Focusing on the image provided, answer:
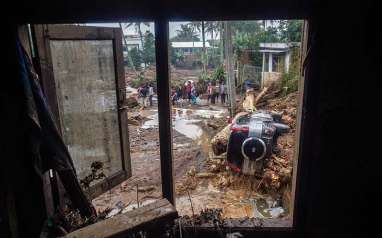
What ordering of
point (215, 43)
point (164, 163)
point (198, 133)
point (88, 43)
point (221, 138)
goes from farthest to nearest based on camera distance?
point (215, 43) → point (198, 133) → point (221, 138) → point (88, 43) → point (164, 163)

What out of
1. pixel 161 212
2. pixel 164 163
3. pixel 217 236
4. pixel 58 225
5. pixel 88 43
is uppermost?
pixel 88 43

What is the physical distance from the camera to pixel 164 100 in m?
2.05

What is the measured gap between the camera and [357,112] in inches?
73.2

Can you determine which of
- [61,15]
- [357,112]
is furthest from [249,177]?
[61,15]

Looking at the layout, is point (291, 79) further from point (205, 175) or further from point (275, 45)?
point (205, 175)

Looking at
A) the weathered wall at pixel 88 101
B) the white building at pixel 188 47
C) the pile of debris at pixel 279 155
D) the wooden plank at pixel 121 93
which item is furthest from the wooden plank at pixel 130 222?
the white building at pixel 188 47

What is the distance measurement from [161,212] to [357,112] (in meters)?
1.58

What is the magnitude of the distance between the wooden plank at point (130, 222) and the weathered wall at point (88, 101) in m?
1.22

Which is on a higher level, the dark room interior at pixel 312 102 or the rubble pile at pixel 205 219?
the dark room interior at pixel 312 102

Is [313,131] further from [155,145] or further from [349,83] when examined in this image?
[155,145]

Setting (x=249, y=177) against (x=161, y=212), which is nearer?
(x=161, y=212)

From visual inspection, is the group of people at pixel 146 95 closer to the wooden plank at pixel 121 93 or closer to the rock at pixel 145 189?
the rock at pixel 145 189

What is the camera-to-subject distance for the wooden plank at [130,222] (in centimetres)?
181

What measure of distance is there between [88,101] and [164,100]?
131cm
